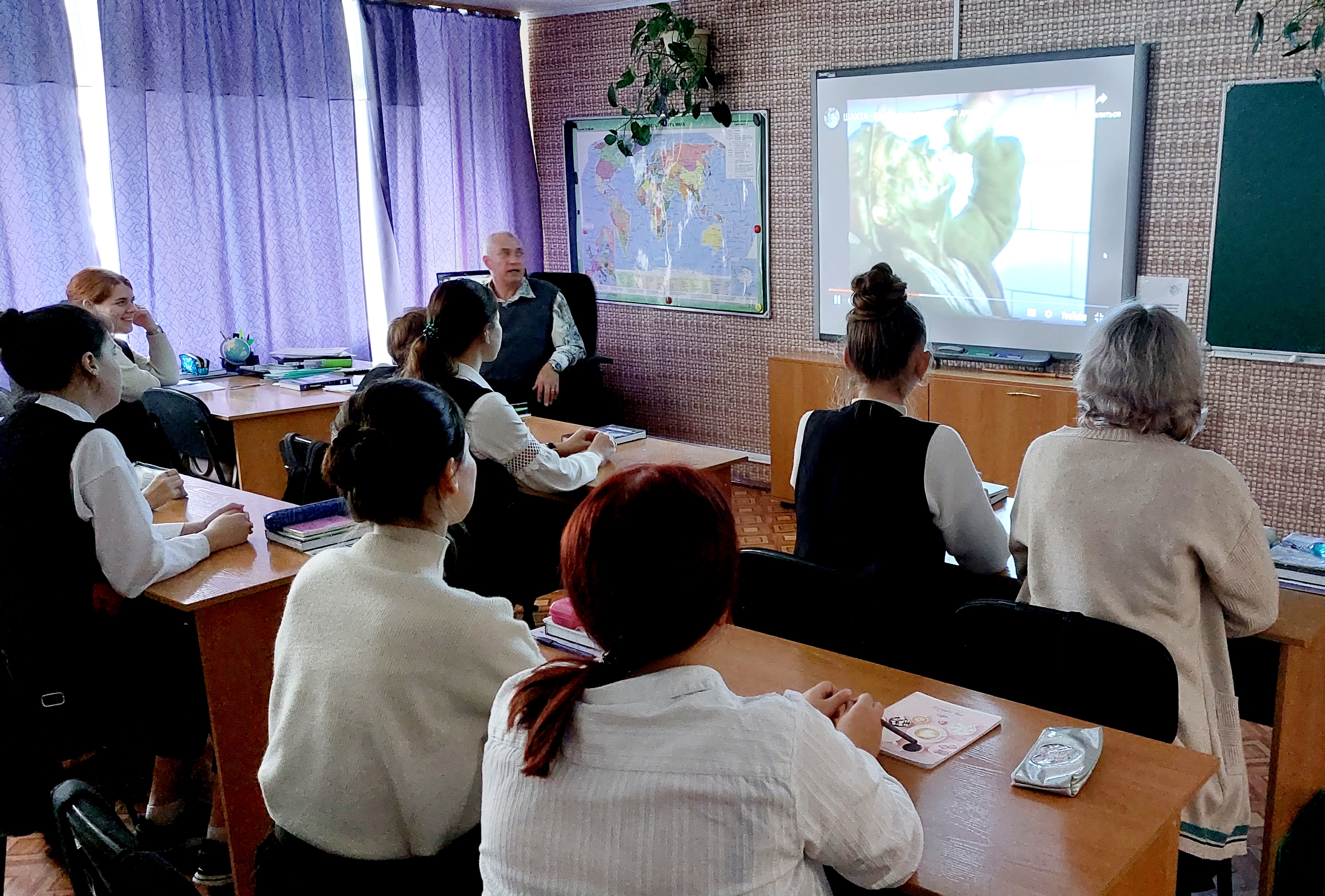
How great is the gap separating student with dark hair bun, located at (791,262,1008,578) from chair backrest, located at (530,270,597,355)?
3.34 metres

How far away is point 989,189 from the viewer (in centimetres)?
470

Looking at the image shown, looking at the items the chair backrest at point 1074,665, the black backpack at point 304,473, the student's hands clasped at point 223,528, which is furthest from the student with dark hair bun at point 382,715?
the black backpack at point 304,473

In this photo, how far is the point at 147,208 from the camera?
4969mm

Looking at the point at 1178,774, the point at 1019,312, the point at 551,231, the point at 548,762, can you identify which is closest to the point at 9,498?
the point at 548,762

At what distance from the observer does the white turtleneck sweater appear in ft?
5.05

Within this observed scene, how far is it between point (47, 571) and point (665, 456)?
1.79 meters

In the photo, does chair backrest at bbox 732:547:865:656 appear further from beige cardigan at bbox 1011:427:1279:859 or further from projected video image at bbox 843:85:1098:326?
projected video image at bbox 843:85:1098:326

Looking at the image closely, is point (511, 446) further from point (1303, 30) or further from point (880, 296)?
point (1303, 30)

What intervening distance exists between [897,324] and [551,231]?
14.7 feet

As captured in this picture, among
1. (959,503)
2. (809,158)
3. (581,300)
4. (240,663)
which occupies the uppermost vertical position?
(809,158)

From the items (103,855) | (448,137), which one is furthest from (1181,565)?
(448,137)

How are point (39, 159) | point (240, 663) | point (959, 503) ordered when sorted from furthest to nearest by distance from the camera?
point (39, 159) → point (240, 663) → point (959, 503)

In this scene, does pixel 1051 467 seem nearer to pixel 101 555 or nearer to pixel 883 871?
pixel 883 871

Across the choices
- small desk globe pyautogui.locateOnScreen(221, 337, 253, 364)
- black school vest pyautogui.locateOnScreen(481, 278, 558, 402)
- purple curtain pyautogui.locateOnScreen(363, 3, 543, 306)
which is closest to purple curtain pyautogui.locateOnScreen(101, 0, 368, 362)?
small desk globe pyautogui.locateOnScreen(221, 337, 253, 364)
